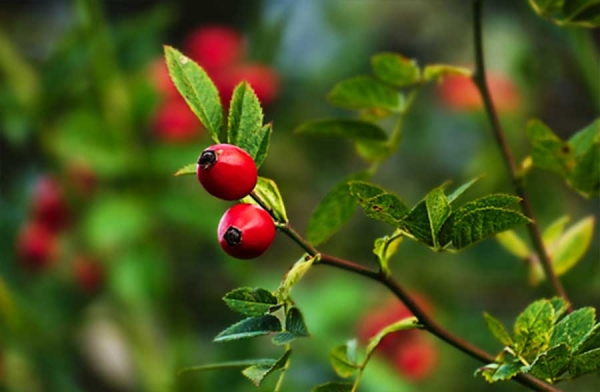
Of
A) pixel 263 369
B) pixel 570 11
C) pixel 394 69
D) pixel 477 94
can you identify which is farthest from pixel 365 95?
pixel 477 94

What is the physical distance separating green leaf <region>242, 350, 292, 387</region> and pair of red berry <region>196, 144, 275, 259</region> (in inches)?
1.7

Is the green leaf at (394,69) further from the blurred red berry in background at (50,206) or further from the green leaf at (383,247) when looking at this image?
the blurred red berry in background at (50,206)

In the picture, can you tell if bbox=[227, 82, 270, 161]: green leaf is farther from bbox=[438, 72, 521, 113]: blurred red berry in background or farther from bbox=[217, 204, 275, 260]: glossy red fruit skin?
bbox=[438, 72, 521, 113]: blurred red berry in background

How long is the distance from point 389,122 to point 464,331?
602mm

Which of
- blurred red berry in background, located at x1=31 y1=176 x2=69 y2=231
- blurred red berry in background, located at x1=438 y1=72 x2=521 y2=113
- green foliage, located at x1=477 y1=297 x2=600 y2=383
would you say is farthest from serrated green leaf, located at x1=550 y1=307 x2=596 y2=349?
blurred red berry in background, located at x1=438 y1=72 x2=521 y2=113

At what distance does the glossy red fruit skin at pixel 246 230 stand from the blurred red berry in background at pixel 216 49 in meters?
1.03

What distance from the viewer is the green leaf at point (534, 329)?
0.42 m

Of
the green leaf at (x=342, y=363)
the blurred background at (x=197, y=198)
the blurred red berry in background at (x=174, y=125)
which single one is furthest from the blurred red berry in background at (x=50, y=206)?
the green leaf at (x=342, y=363)

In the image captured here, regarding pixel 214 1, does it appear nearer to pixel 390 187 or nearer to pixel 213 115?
pixel 390 187

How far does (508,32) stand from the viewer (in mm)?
1963

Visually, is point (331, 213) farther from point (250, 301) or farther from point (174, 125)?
point (174, 125)

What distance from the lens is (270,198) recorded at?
427 millimetres

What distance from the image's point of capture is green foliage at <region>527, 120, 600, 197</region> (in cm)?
53

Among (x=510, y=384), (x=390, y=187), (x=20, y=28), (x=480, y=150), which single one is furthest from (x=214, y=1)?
(x=510, y=384)
